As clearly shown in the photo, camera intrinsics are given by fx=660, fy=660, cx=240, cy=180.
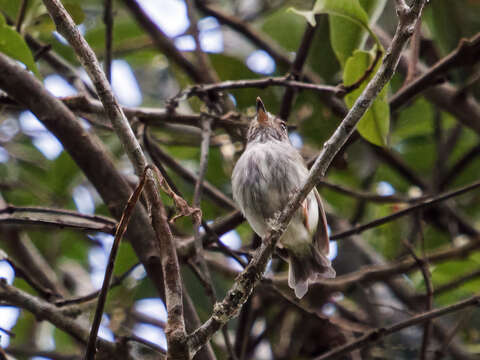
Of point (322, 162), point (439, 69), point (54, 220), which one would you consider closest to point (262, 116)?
point (439, 69)

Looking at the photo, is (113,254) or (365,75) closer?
(113,254)

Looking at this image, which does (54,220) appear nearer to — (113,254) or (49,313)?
(49,313)

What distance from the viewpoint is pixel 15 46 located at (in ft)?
9.09

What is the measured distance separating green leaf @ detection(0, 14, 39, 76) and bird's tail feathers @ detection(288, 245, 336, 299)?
5.09 feet

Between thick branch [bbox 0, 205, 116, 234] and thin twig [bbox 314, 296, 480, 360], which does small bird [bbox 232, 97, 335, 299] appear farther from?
thick branch [bbox 0, 205, 116, 234]

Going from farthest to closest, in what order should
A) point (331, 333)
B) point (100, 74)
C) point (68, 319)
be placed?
1. point (331, 333)
2. point (68, 319)
3. point (100, 74)

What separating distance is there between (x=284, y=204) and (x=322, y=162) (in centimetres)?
134

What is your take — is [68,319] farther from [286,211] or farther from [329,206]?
[329,206]

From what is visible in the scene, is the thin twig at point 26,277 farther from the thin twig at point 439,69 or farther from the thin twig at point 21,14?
the thin twig at point 439,69

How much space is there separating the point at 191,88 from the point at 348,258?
6.40 ft

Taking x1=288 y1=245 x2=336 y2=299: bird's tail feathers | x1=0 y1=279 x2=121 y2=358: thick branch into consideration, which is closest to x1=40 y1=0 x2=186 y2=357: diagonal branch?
x1=0 y1=279 x2=121 y2=358: thick branch

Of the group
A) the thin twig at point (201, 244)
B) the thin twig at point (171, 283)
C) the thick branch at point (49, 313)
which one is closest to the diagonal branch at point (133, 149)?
the thin twig at point (171, 283)

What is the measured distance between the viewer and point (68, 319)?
2.77m

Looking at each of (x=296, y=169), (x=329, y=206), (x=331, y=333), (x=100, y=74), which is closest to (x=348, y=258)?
(x=329, y=206)
